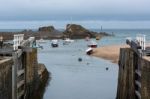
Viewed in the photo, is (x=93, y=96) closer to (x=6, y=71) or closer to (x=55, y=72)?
(x=6, y=71)

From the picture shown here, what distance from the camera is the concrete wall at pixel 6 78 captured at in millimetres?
23609

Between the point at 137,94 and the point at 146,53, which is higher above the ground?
the point at 146,53

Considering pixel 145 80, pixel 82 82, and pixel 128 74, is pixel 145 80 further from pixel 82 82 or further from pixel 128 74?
pixel 82 82

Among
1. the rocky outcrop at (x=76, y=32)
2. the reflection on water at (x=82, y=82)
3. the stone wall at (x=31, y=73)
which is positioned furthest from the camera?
the rocky outcrop at (x=76, y=32)

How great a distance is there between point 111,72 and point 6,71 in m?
31.4

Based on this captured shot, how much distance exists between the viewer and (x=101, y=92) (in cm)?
3956

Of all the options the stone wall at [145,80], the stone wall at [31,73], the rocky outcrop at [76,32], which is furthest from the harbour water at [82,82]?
the rocky outcrop at [76,32]

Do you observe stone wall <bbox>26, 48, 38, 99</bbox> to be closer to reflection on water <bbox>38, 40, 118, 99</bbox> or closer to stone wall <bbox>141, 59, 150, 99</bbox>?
reflection on water <bbox>38, 40, 118, 99</bbox>

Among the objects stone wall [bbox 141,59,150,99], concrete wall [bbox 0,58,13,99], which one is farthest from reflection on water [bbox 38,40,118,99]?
stone wall [bbox 141,59,150,99]

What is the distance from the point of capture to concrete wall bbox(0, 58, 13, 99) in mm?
23609

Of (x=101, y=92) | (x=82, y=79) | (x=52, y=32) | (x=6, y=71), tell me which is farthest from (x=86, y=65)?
(x=52, y=32)

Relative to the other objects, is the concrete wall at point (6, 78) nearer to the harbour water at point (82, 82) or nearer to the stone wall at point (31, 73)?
the stone wall at point (31, 73)

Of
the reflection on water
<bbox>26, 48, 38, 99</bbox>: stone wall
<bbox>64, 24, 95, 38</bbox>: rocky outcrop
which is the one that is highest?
<bbox>26, 48, 38, 99</bbox>: stone wall

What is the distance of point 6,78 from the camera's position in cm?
2494
